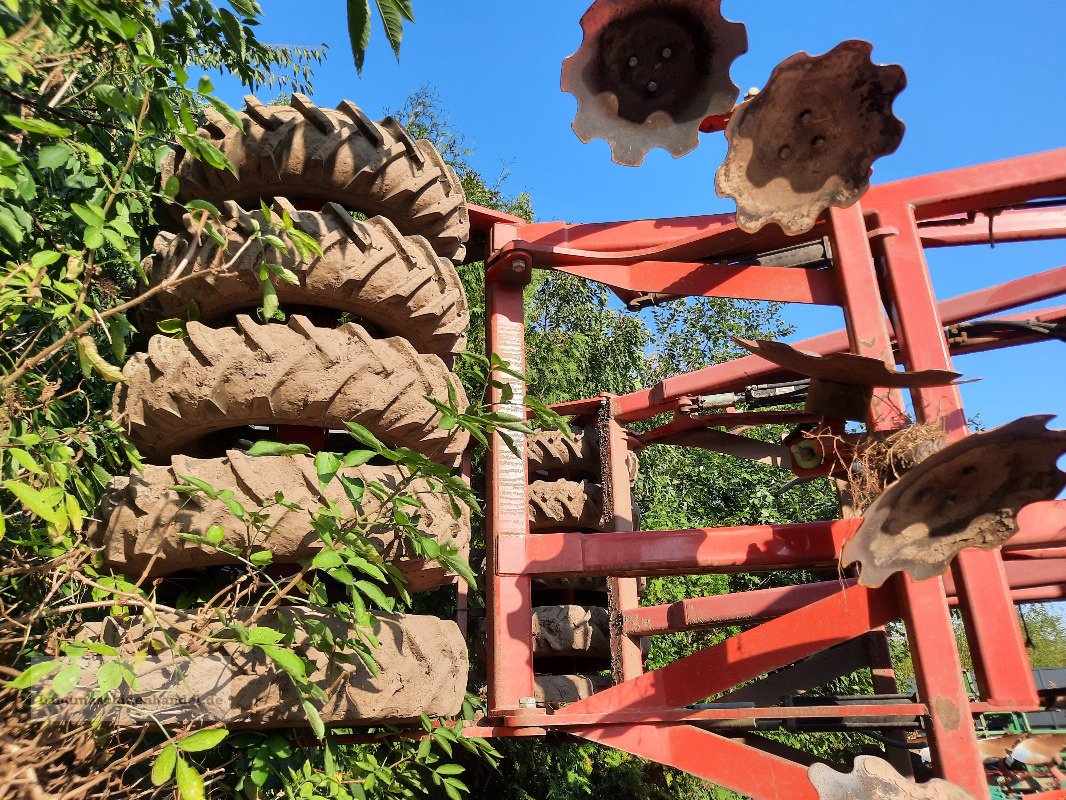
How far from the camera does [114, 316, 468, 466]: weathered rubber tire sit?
205 cm

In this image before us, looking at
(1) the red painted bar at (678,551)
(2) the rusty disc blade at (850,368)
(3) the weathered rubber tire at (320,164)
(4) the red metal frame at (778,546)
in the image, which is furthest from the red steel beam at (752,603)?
(3) the weathered rubber tire at (320,164)

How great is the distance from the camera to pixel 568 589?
4.85 metres

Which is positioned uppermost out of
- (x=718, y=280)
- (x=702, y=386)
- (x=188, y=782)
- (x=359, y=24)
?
(x=718, y=280)

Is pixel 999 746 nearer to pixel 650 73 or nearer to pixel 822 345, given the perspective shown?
pixel 822 345

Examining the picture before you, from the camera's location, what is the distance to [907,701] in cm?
306

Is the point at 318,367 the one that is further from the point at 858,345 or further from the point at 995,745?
the point at 995,745

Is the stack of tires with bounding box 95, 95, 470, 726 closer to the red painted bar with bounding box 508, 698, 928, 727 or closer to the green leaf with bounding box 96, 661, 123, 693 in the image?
the green leaf with bounding box 96, 661, 123, 693

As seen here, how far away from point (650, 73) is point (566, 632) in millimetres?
3039

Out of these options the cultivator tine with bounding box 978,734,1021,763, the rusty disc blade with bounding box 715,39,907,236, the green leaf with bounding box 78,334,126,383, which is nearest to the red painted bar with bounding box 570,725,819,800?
the rusty disc blade with bounding box 715,39,907,236

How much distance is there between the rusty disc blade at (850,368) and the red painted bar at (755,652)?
30.6 inches

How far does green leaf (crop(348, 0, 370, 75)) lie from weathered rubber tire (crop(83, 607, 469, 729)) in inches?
53.6

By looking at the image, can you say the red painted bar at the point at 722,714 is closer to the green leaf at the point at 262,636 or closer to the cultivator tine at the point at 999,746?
the green leaf at the point at 262,636

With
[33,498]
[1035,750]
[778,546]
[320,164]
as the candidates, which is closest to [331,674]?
[33,498]

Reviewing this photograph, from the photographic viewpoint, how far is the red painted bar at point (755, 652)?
2.83 meters
